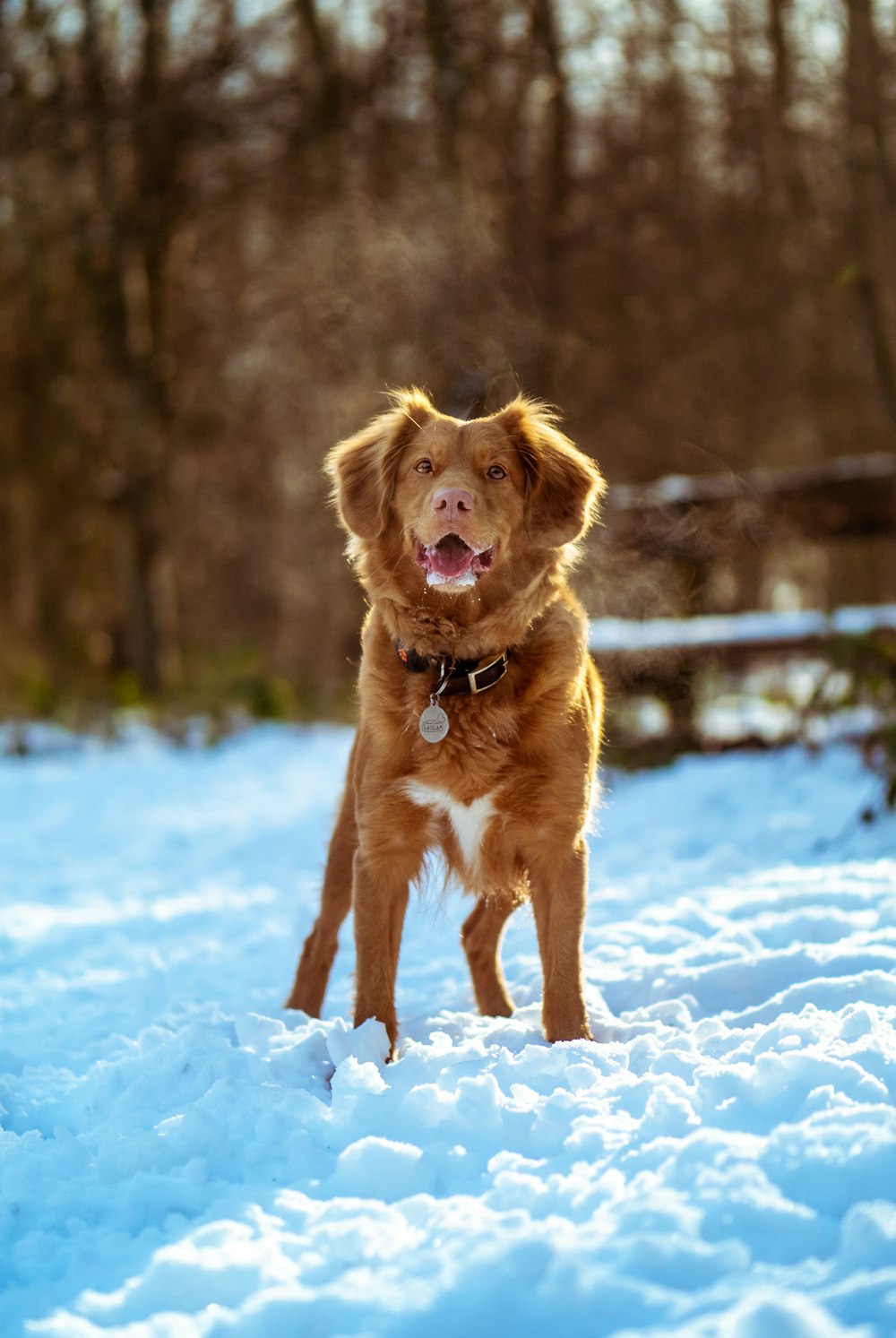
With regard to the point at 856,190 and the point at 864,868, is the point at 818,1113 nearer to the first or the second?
the point at 864,868

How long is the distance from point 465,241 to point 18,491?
25.8 feet

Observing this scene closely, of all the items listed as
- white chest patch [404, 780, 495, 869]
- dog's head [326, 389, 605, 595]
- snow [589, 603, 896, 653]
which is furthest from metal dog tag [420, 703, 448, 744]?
snow [589, 603, 896, 653]

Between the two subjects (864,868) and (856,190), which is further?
(856,190)

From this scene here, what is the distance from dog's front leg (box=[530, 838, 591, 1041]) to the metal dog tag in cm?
46

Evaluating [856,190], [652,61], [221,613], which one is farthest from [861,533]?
[221,613]

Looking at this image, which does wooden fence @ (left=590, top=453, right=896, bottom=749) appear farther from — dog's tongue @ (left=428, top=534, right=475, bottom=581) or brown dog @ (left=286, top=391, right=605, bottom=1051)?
dog's tongue @ (left=428, top=534, right=475, bottom=581)

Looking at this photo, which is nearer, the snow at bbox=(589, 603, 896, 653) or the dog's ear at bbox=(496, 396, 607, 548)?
the dog's ear at bbox=(496, 396, 607, 548)

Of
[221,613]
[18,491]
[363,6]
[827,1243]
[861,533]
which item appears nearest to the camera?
[827,1243]

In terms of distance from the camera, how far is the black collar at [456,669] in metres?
3.54

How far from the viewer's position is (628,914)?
5.32 metres

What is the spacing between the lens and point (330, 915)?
13.3 ft

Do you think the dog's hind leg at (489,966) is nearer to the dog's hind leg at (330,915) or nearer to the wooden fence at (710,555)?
the dog's hind leg at (330,915)

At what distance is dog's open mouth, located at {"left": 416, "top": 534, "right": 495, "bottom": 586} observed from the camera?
11.6 feet

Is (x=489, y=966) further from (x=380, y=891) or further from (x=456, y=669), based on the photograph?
(x=456, y=669)
